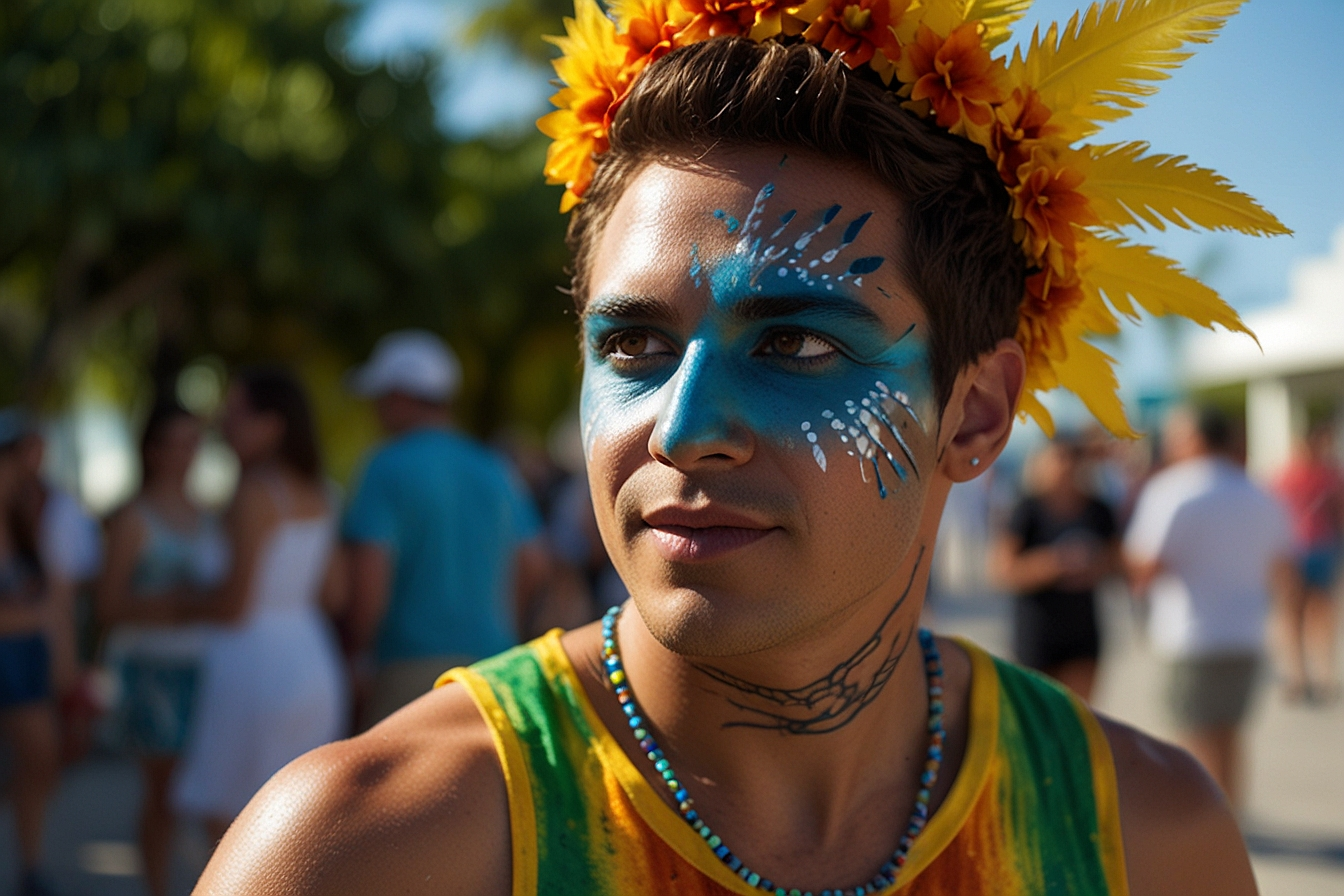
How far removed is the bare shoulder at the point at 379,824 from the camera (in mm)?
1366

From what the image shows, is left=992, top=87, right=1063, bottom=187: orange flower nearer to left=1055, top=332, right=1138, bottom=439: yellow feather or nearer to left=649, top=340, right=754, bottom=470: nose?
left=1055, top=332, right=1138, bottom=439: yellow feather

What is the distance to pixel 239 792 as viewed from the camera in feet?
14.0

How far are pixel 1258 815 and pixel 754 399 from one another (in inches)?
232

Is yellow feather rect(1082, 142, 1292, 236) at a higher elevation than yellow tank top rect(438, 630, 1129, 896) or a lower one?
higher

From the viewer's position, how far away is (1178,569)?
5.89 meters

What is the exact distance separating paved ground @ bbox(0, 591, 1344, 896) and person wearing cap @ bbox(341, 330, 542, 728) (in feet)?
5.10

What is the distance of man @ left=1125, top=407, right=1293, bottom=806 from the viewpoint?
5.76m

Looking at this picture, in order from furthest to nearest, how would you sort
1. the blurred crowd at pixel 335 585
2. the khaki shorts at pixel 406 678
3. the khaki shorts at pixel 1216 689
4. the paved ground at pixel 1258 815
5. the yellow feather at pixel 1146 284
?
1. the khaki shorts at pixel 1216 689
2. the paved ground at pixel 1258 815
3. the khaki shorts at pixel 406 678
4. the blurred crowd at pixel 335 585
5. the yellow feather at pixel 1146 284

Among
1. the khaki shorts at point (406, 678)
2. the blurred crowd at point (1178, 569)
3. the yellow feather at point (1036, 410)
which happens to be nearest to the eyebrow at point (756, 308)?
the yellow feather at point (1036, 410)

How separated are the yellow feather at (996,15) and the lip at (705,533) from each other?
2.50 feet

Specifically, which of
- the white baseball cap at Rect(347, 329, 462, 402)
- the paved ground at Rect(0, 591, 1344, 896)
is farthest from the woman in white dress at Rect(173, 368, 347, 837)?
the paved ground at Rect(0, 591, 1344, 896)

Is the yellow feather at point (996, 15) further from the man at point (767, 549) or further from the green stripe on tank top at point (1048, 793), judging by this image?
the green stripe on tank top at point (1048, 793)

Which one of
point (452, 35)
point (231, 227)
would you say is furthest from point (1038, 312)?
point (452, 35)

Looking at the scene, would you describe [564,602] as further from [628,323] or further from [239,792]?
[628,323]
